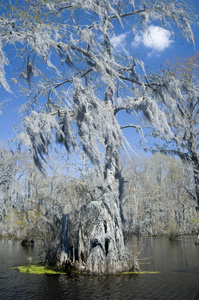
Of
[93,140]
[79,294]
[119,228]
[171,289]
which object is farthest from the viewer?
[119,228]

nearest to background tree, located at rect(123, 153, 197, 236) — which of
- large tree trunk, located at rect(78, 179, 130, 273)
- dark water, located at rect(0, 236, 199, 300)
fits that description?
large tree trunk, located at rect(78, 179, 130, 273)

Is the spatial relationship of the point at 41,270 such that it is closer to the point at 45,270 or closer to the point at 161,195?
the point at 45,270

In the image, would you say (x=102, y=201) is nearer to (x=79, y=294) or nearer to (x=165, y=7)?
(x=79, y=294)

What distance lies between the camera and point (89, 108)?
26.2ft

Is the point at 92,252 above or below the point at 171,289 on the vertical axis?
above

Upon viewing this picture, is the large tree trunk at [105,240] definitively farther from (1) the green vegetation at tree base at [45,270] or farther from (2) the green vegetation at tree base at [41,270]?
(2) the green vegetation at tree base at [41,270]

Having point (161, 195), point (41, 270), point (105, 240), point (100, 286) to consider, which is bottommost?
point (100, 286)

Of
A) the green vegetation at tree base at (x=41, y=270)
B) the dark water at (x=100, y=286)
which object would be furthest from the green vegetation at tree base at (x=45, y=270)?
the dark water at (x=100, y=286)

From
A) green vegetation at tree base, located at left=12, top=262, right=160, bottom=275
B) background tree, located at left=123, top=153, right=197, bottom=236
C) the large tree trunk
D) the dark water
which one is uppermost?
background tree, located at left=123, top=153, right=197, bottom=236

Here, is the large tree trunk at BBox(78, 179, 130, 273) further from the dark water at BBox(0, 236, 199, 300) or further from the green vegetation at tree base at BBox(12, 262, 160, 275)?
the green vegetation at tree base at BBox(12, 262, 160, 275)

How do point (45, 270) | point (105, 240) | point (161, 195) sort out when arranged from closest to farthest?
point (105, 240) → point (45, 270) → point (161, 195)

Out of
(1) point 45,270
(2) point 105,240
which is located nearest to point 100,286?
(2) point 105,240

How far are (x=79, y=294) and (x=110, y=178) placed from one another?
3810mm

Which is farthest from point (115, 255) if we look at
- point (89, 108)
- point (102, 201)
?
point (89, 108)
